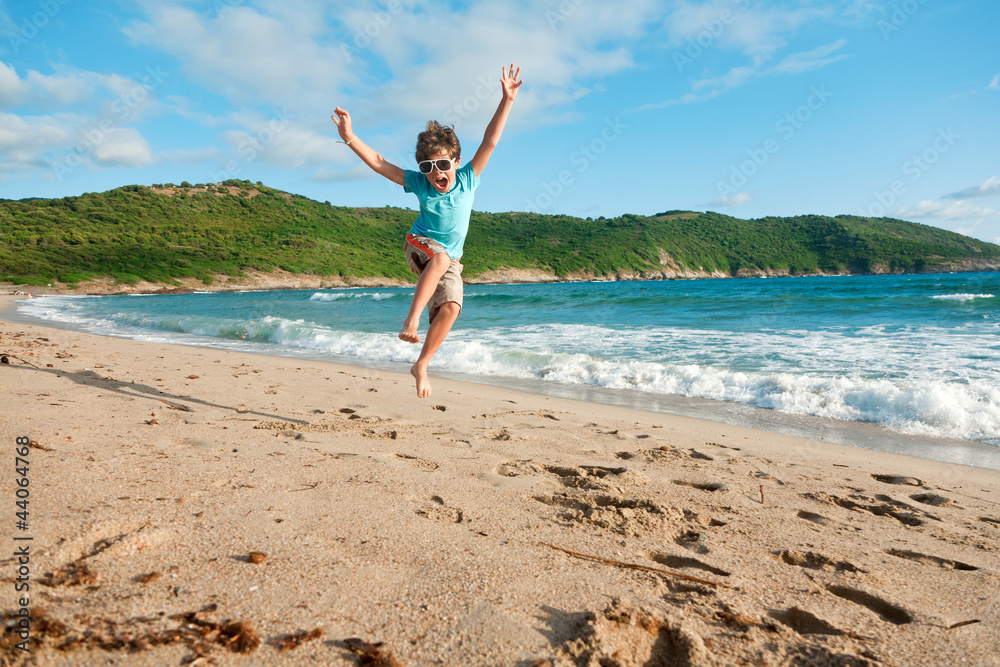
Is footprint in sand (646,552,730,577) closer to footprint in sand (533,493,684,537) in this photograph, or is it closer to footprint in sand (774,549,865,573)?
footprint in sand (533,493,684,537)

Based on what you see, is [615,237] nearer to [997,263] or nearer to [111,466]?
[997,263]

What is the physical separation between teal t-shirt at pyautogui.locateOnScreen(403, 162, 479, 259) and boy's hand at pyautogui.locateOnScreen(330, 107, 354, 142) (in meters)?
0.43

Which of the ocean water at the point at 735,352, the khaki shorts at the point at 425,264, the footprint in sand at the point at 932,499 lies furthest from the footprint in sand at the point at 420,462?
the ocean water at the point at 735,352

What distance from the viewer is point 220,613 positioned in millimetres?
1436

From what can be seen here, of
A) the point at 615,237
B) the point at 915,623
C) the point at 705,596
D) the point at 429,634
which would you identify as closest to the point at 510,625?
the point at 429,634

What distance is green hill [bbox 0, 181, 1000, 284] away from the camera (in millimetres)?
50500

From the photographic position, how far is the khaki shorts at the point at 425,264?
3645 mm

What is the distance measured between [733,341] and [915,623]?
33.4 feet

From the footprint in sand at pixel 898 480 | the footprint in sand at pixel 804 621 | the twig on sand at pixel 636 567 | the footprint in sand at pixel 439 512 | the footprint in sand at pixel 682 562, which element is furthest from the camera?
the footprint in sand at pixel 898 480

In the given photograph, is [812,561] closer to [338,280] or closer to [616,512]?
[616,512]

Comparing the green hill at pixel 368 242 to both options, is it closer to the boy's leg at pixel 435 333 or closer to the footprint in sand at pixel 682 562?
the boy's leg at pixel 435 333

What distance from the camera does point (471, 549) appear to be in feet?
6.40

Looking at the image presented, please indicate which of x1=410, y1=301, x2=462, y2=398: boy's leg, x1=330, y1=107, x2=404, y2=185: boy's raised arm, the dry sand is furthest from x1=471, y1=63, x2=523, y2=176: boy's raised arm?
the dry sand

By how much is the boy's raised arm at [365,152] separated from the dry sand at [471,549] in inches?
73.0
